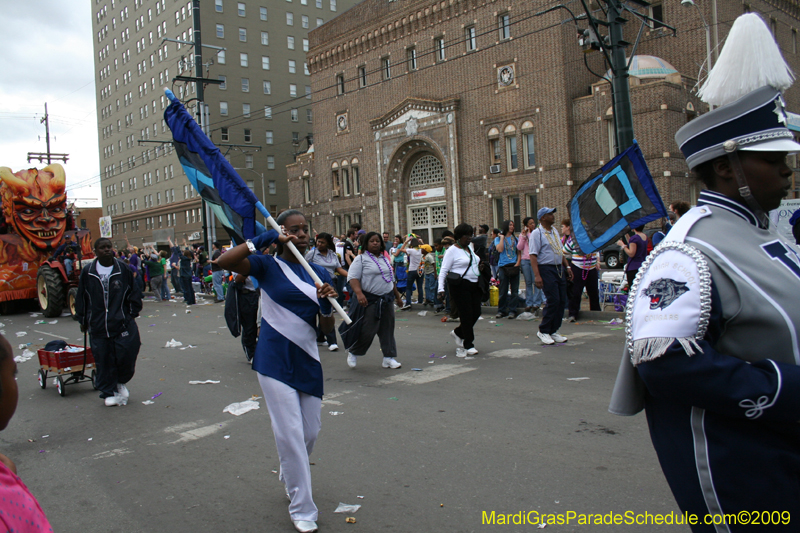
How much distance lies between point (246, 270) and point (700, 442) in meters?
2.91

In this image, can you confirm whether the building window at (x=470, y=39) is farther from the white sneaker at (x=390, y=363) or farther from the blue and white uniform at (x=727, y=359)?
the blue and white uniform at (x=727, y=359)

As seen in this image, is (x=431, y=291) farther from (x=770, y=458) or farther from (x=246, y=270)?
(x=770, y=458)

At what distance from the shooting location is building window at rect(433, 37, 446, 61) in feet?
107

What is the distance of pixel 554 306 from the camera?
30.0 feet

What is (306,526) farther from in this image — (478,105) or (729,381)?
(478,105)

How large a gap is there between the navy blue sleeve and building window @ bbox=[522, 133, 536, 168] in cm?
2859

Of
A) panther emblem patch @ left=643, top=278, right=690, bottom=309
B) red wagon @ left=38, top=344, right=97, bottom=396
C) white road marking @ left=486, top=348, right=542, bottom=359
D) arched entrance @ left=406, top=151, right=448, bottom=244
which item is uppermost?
arched entrance @ left=406, top=151, right=448, bottom=244

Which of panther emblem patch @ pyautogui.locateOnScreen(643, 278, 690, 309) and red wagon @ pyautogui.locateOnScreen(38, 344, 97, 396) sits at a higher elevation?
panther emblem patch @ pyautogui.locateOnScreen(643, 278, 690, 309)

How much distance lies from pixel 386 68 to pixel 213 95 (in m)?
35.3

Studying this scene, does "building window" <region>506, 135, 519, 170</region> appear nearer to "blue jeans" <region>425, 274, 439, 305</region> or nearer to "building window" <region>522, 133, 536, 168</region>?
"building window" <region>522, 133, 536, 168</region>

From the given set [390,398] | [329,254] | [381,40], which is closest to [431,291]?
[329,254]

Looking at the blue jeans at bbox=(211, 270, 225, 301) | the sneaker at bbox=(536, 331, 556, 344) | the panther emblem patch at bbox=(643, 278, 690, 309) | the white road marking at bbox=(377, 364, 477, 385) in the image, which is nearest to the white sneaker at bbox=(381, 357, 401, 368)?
the white road marking at bbox=(377, 364, 477, 385)

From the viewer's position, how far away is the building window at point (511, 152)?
3009cm

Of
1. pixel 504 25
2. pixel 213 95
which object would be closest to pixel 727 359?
pixel 504 25
